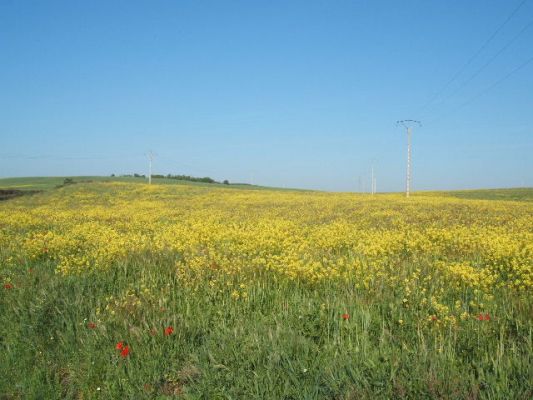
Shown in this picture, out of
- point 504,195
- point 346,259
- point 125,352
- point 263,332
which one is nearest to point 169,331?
point 125,352

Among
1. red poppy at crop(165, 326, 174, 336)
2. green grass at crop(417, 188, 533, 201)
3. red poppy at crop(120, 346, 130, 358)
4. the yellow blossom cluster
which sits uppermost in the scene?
green grass at crop(417, 188, 533, 201)

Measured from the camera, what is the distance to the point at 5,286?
23.5 ft

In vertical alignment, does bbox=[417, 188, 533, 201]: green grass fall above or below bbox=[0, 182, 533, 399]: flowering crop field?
above

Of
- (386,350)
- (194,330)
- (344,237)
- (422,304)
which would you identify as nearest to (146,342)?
(194,330)

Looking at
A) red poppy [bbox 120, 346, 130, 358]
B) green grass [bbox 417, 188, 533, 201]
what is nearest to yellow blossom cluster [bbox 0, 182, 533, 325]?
red poppy [bbox 120, 346, 130, 358]

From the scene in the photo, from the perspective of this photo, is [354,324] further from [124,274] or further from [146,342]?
[124,274]

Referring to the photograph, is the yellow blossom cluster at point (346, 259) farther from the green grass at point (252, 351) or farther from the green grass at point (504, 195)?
the green grass at point (504, 195)

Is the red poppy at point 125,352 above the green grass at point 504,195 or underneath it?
underneath

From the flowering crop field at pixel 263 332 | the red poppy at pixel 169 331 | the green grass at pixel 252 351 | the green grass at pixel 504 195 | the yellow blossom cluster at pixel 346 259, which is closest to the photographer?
the green grass at pixel 252 351

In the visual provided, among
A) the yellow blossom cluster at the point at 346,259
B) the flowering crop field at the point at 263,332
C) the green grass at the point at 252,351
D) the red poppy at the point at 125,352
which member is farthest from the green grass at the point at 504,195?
the red poppy at the point at 125,352

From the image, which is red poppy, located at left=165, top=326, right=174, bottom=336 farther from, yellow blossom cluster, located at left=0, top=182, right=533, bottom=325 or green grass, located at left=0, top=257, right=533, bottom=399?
yellow blossom cluster, located at left=0, top=182, right=533, bottom=325

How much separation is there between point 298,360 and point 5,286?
5.63 meters

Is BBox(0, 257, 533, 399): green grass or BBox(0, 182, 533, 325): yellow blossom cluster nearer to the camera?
BBox(0, 257, 533, 399): green grass

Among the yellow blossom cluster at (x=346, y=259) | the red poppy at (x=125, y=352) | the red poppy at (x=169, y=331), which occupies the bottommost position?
the red poppy at (x=125, y=352)
